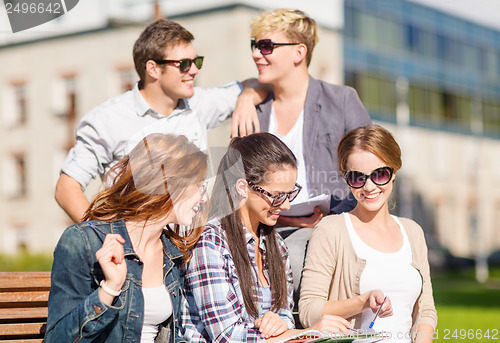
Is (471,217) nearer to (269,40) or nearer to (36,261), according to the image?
(36,261)

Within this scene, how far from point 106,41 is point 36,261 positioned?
803 centimetres

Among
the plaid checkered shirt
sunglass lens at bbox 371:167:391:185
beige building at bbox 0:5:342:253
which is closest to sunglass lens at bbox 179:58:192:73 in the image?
the plaid checkered shirt

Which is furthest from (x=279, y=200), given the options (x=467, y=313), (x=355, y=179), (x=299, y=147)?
(x=467, y=313)

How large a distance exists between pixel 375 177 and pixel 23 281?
5.47 feet

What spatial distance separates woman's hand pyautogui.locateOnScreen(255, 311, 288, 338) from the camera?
11.1ft

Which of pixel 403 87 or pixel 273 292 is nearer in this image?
pixel 273 292

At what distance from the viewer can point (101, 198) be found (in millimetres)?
3385

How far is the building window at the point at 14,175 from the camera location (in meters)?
30.8

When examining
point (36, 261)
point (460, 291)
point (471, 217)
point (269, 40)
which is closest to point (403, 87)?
point (471, 217)

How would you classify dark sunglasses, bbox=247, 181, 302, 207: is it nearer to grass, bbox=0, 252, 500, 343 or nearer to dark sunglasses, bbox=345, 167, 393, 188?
dark sunglasses, bbox=345, 167, 393, 188

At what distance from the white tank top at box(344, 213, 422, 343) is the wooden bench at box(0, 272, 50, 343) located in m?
1.44

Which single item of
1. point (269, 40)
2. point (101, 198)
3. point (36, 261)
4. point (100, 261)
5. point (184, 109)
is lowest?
point (36, 261)

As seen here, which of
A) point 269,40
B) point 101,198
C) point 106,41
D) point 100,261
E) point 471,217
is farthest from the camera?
point 471,217

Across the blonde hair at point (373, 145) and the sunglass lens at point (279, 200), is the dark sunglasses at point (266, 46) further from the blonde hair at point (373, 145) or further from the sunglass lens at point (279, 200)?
the sunglass lens at point (279, 200)
